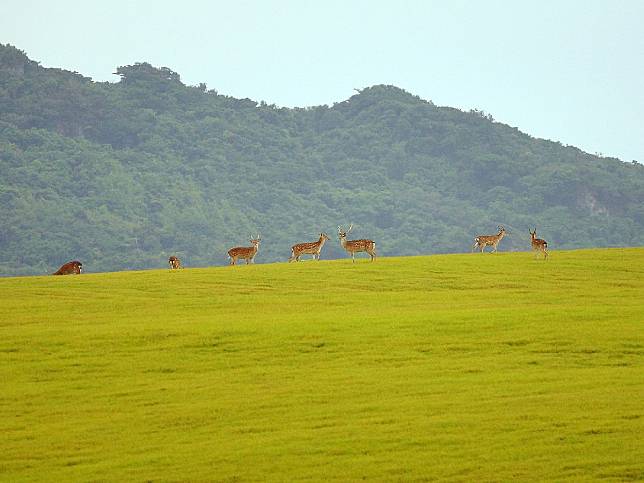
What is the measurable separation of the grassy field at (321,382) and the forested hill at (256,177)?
165 ft

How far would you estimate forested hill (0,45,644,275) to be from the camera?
86.7 m

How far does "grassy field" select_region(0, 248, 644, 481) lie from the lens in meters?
15.5

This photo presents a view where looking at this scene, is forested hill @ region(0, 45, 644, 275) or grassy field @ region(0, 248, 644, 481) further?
forested hill @ region(0, 45, 644, 275)

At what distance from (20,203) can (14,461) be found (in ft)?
232

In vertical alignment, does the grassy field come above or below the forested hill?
below

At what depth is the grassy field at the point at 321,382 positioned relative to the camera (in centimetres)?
1551

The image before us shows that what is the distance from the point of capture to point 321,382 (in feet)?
63.5

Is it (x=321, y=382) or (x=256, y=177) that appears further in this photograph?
(x=256, y=177)

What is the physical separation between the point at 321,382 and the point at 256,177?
87.7 metres

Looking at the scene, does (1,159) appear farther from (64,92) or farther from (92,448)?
(92,448)

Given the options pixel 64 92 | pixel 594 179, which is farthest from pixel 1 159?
pixel 594 179

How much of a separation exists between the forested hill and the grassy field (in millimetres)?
50264

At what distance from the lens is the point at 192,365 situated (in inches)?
824

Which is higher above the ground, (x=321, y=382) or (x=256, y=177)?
(x=256, y=177)
